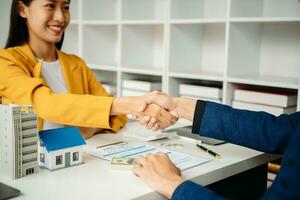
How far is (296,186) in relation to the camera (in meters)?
0.86

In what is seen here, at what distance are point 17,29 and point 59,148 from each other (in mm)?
840

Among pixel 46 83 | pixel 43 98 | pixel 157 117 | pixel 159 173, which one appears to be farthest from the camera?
pixel 46 83

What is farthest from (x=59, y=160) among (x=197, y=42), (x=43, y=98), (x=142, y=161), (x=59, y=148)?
(x=197, y=42)

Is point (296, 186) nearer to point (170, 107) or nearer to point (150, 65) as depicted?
point (170, 107)

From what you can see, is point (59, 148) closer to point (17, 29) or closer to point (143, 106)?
point (143, 106)

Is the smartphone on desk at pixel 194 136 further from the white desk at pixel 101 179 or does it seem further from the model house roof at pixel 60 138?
the model house roof at pixel 60 138

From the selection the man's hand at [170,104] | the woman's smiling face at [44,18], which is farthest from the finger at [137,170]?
the woman's smiling face at [44,18]

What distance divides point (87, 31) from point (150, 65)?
0.57 metres

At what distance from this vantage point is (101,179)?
1.05 meters

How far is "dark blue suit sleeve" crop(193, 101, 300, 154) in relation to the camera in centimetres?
125

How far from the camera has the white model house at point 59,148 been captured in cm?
113

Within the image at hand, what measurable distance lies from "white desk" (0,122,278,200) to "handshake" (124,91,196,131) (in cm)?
24

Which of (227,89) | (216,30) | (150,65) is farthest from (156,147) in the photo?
(150,65)

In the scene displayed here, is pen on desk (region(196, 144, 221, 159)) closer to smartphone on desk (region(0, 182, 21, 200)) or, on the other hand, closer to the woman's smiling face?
smartphone on desk (region(0, 182, 21, 200))
